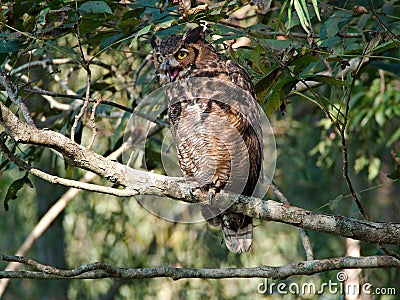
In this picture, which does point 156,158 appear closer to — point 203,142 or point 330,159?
point 203,142

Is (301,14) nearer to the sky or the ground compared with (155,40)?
nearer to the ground

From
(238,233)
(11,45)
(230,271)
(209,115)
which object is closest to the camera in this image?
(230,271)

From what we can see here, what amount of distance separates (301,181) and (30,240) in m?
2.79

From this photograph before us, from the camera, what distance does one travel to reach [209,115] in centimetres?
288

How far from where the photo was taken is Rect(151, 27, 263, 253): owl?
114 inches

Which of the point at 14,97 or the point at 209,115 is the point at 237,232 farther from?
the point at 14,97

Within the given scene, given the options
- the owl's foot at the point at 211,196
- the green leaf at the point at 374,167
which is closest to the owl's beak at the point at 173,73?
the owl's foot at the point at 211,196

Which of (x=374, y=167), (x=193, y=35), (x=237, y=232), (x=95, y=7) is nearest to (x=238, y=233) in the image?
(x=237, y=232)

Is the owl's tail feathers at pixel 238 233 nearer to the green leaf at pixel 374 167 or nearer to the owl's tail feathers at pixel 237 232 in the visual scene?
the owl's tail feathers at pixel 237 232

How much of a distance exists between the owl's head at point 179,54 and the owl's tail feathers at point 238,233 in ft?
2.43

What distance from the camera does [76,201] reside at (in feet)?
17.7

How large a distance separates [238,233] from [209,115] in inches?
27.9

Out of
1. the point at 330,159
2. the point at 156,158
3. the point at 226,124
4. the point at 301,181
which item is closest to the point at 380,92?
the point at 330,159

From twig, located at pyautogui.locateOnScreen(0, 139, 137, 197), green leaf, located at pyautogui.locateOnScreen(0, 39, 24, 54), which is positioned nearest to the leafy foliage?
green leaf, located at pyautogui.locateOnScreen(0, 39, 24, 54)
